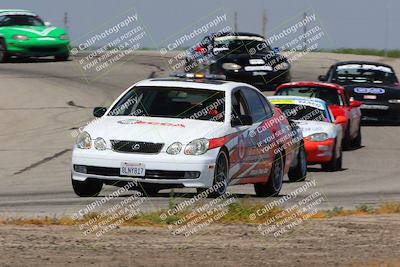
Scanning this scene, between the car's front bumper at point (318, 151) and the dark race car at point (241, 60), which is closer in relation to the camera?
the car's front bumper at point (318, 151)

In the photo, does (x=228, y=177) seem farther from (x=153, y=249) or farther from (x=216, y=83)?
(x=153, y=249)

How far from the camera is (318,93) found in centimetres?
2323

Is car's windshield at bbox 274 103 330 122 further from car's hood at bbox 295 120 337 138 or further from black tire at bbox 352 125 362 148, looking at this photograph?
black tire at bbox 352 125 362 148

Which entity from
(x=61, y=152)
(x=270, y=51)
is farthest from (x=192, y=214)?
(x=270, y=51)

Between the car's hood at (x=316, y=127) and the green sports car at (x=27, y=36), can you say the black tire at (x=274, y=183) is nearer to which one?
the car's hood at (x=316, y=127)

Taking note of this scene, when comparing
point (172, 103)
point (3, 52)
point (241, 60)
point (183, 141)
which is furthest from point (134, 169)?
point (3, 52)

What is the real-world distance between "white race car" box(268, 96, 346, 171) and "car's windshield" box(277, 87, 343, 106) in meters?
1.70

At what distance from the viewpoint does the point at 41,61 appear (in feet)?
127

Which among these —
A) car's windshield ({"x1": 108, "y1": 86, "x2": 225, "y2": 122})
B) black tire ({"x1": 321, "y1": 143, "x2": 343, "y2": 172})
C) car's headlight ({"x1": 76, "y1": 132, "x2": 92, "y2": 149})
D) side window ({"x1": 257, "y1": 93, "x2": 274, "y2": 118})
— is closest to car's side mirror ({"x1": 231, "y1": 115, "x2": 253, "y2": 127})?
car's windshield ({"x1": 108, "y1": 86, "x2": 225, "y2": 122})

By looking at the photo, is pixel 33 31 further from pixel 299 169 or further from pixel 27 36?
pixel 299 169

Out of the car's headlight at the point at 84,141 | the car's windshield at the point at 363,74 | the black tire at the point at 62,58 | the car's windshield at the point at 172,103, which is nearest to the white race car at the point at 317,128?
the car's windshield at the point at 172,103

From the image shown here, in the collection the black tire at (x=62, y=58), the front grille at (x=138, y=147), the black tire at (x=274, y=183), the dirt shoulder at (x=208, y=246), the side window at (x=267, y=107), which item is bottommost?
the black tire at (x=62, y=58)

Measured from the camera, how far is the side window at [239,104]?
1484cm

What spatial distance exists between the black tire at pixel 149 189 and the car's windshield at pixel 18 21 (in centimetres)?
2236
